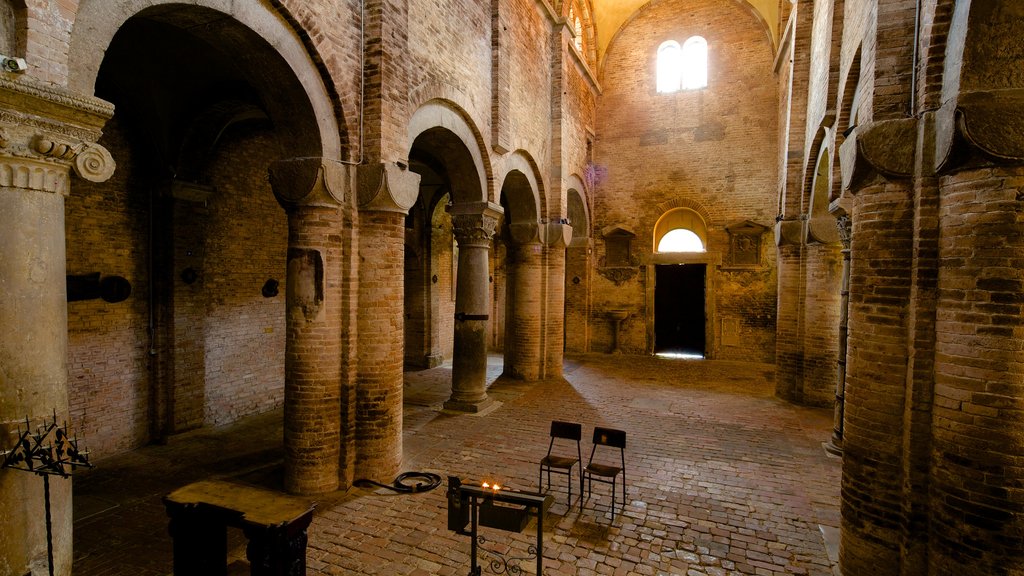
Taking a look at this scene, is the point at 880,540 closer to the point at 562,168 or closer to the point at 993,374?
the point at 993,374

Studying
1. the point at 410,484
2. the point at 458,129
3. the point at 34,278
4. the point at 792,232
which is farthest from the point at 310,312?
the point at 792,232

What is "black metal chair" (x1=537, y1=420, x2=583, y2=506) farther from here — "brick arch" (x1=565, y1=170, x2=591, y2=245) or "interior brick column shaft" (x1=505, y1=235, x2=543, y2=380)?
"brick arch" (x1=565, y1=170, x2=591, y2=245)

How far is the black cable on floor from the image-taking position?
19.2 ft

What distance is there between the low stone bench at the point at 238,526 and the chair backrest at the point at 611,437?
321 cm

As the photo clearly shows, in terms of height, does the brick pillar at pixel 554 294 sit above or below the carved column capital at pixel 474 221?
below

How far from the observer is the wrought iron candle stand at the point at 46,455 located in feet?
9.20

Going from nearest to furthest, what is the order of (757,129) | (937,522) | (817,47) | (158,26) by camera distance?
1. (937,522)
2. (158,26)
3. (817,47)
4. (757,129)

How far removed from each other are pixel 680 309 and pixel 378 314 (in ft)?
42.6

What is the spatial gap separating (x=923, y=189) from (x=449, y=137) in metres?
6.09

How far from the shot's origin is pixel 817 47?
9289 millimetres

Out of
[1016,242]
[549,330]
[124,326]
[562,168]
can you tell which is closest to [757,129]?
[562,168]

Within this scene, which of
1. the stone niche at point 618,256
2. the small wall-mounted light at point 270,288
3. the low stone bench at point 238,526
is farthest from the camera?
the stone niche at point 618,256

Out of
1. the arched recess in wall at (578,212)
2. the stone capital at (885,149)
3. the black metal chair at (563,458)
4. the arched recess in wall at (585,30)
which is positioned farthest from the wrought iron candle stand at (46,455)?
the arched recess in wall at (585,30)

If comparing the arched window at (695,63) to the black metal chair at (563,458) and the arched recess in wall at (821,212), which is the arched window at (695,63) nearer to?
the arched recess in wall at (821,212)
